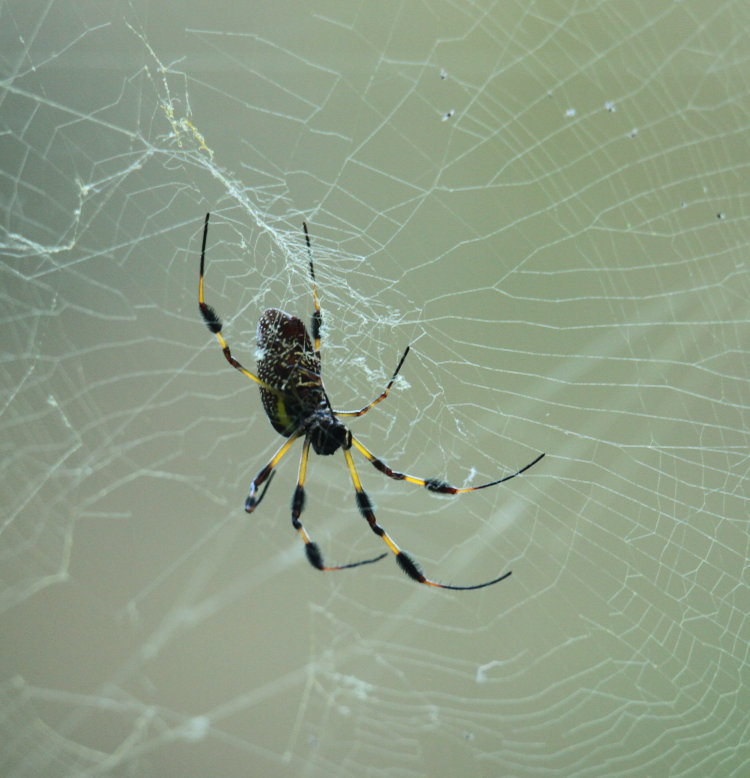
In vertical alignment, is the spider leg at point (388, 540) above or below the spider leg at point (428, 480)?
below

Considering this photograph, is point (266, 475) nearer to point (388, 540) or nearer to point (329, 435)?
point (329, 435)

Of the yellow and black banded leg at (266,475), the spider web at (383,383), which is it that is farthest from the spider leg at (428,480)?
the yellow and black banded leg at (266,475)

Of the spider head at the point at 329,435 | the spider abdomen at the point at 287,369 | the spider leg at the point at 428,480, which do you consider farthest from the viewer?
the spider head at the point at 329,435

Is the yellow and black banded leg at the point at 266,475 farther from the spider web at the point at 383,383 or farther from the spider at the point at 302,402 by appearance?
the spider web at the point at 383,383

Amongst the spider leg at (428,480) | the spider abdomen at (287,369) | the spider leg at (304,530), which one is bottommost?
the spider leg at (304,530)

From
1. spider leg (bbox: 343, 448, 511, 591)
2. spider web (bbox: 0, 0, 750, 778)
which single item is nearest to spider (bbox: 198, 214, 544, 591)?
spider leg (bbox: 343, 448, 511, 591)

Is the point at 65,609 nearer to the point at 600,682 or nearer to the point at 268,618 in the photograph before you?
the point at 268,618

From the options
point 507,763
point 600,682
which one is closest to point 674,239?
point 600,682
